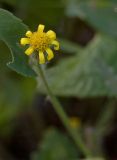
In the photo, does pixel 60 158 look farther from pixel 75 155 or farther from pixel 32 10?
pixel 32 10

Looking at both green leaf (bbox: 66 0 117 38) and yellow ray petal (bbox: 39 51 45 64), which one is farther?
green leaf (bbox: 66 0 117 38)

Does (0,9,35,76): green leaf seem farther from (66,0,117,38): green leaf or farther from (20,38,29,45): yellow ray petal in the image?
(66,0,117,38): green leaf

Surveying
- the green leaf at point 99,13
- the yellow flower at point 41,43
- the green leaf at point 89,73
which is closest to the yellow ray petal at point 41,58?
the yellow flower at point 41,43

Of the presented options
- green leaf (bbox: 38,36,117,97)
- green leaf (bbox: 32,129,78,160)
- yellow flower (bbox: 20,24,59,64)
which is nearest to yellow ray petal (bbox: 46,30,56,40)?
yellow flower (bbox: 20,24,59,64)

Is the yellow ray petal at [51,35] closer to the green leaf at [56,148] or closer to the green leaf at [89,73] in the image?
the green leaf at [89,73]

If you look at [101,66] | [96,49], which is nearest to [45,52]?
[101,66]

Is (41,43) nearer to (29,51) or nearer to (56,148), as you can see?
(29,51)
